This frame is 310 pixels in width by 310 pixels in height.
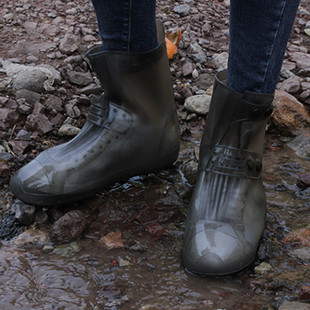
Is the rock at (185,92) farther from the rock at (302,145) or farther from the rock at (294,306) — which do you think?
the rock at (294,306)

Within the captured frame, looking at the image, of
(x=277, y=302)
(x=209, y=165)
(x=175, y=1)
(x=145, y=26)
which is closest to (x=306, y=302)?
(x=277, y=302)

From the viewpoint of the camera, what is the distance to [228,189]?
1465 millimetres

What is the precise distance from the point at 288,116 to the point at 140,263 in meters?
1.28

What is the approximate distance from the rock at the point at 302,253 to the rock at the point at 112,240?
0.58m

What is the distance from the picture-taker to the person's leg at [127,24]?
4.81ft

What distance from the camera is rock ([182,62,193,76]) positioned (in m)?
2.82

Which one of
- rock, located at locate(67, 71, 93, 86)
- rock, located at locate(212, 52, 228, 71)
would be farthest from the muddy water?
rock, located at locate(212, 52, 228, 71)

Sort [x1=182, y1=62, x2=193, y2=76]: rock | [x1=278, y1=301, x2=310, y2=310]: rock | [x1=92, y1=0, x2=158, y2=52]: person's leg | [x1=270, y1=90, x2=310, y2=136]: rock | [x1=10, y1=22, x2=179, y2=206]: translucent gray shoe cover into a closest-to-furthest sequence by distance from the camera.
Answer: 1. [x1=278, y1=301, x2=310, y2=310]: rock
2. [x1=92, y1=0, x2=158, y2=52]: person's leg
3. [x1=10, y1=22, x2=179, y2=206]: translucent gray shoe cover
4. [x1=270, y1=90, x2=310, y2=136]: rock
5. [x1=182, y1=62, x2=193, y2=76]: rock

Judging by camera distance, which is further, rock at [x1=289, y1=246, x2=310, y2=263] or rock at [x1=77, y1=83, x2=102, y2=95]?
rock at [x1=77, y1=83, x2=102, y2=95]

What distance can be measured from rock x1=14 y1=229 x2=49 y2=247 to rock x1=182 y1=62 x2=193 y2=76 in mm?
1594

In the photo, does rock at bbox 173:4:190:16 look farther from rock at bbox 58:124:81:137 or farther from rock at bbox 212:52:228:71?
rock at bbox 58:124:81:137

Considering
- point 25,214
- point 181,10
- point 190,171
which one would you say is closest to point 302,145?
point 190,171

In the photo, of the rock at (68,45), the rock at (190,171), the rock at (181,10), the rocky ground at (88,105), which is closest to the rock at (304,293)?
the rocky ground at (88,105)

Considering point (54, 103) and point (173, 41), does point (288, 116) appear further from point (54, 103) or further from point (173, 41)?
point (54, 103)
